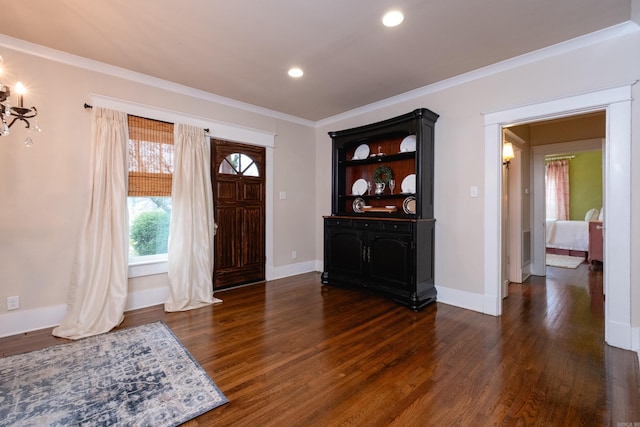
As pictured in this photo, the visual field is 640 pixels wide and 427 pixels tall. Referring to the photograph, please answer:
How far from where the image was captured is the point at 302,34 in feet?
8.55

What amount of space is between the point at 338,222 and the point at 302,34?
2.47m

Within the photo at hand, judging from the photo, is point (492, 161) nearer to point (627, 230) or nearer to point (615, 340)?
point (627, 230)

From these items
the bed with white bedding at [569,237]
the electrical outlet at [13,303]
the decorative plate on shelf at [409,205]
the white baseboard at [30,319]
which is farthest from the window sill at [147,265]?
the bed with white bedding at [569,237]

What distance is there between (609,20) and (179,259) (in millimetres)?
4749

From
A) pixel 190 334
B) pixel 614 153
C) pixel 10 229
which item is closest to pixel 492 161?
pixel 614 153

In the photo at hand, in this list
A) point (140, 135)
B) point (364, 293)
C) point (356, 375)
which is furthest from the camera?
point (364, 293)

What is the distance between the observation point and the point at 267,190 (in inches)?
184

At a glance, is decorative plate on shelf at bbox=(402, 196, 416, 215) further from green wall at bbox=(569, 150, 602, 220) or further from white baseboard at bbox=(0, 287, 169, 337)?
green wall at bbox=(569, 150, 602, 220)

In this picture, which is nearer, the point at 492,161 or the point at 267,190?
the point at 492,161

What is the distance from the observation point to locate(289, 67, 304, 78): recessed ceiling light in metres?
3.27

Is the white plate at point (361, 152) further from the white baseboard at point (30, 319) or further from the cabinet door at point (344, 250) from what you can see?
the white baseboard at point (30, 319)

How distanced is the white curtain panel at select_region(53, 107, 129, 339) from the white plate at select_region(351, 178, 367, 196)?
3.09 metres

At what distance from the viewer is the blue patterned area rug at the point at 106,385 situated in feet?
5.50

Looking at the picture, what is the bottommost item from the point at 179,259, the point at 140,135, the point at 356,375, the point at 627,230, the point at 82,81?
the point at 356,375
